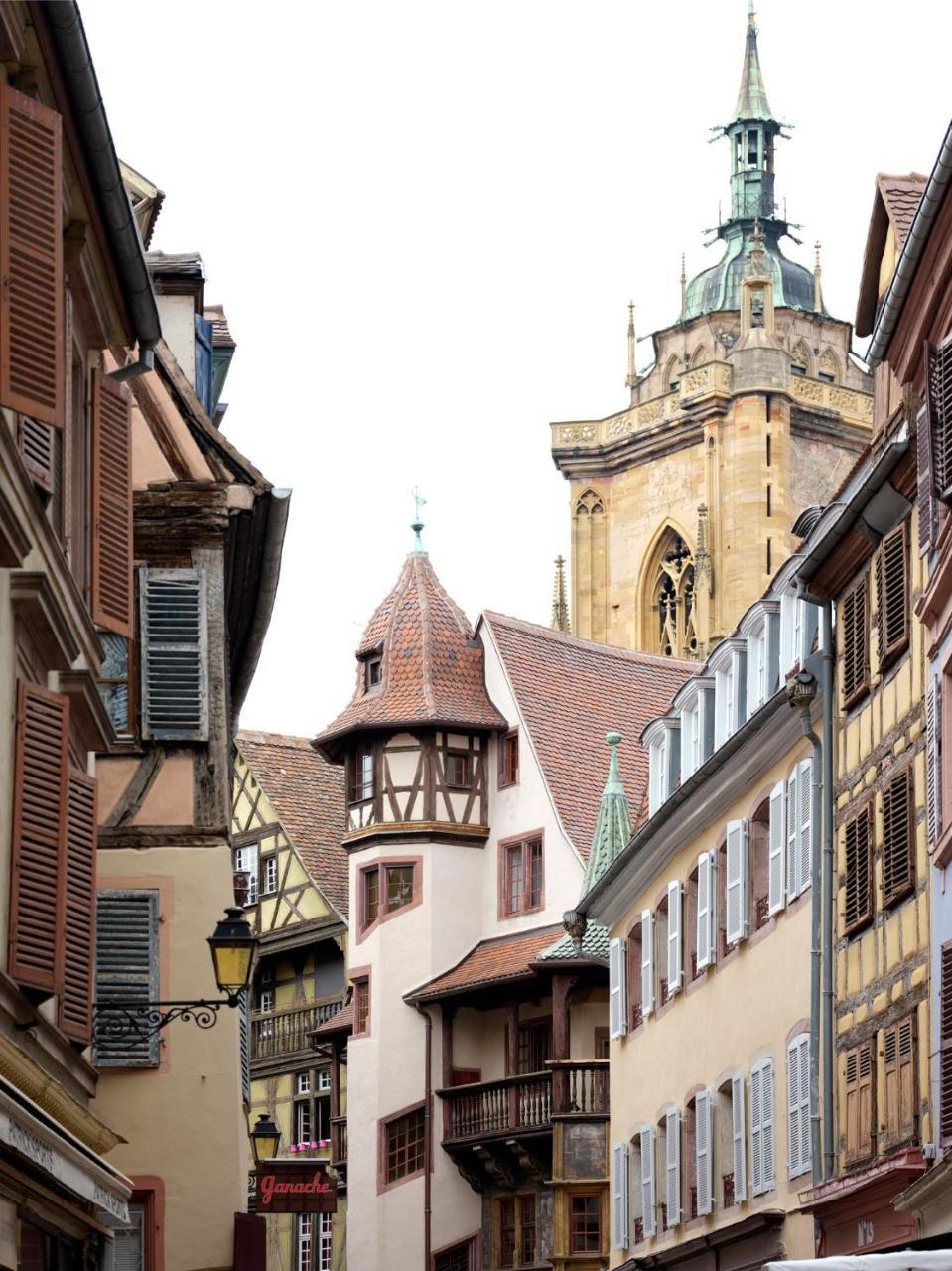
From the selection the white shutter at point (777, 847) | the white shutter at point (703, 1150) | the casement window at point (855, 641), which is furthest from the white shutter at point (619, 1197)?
the casement window at point (855, 641)

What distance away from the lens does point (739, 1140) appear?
29.0 metres

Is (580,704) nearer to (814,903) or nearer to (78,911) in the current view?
(814,903)

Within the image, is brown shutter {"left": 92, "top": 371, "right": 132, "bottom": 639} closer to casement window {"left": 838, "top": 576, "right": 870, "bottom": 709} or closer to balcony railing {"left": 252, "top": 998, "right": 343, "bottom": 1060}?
casement window {"left": 838, "top": 576, "right": 870, "bottom": 709}

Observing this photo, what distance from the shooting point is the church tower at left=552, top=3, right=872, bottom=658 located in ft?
329

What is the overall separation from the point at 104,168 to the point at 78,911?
12.3 ft

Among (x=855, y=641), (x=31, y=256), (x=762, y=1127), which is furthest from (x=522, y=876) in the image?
(x=31, y=256)

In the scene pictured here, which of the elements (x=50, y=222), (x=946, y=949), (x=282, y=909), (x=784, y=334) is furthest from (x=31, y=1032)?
(x=784, y=334)

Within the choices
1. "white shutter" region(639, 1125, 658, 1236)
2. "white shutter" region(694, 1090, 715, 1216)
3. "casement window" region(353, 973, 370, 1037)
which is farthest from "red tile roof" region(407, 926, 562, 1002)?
"white shutter" region(694, 1090, 715, 1216)

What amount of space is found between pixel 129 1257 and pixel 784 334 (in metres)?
90.2

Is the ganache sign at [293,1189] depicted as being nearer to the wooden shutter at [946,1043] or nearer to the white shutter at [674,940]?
the white shutter at [674,940]

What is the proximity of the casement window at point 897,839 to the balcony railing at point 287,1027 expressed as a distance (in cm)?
3584

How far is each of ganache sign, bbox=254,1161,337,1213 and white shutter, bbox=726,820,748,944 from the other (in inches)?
182

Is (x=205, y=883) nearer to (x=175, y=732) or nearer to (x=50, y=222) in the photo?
(x=175, y=732)

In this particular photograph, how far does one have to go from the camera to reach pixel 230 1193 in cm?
2130
